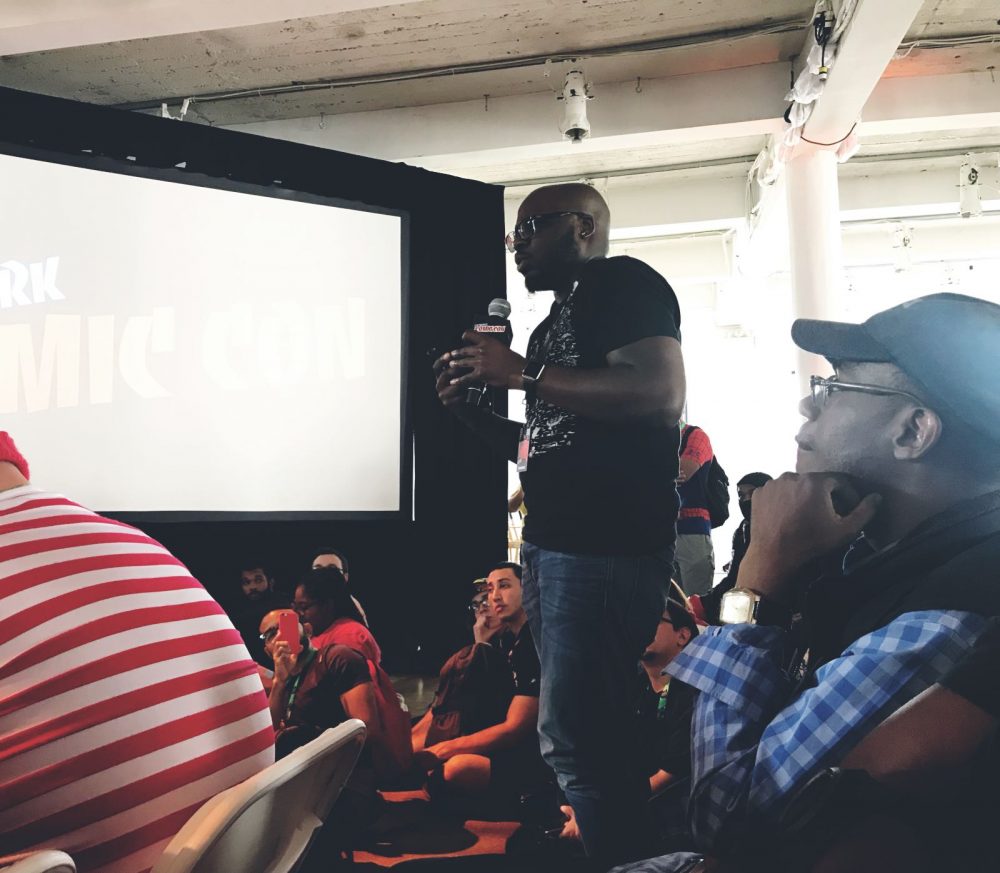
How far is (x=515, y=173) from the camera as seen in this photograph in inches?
235

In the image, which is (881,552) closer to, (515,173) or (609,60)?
(609,60)

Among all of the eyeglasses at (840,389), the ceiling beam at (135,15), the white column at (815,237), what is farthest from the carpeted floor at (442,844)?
the white column at (815,237)

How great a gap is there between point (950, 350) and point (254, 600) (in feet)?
11.7

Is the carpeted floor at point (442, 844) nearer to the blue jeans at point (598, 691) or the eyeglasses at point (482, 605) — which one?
the eyeglasses at point (482, 605)

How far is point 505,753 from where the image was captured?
2486 millimetres

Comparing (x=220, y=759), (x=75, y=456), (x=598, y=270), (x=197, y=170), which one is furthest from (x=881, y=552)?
(x=197, y=170)

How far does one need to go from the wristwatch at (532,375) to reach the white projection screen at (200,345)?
2.57m

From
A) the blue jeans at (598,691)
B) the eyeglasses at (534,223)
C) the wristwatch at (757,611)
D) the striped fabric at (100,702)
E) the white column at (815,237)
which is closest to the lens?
the striped fabric at (100,702)

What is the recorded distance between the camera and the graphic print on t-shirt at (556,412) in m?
1.40

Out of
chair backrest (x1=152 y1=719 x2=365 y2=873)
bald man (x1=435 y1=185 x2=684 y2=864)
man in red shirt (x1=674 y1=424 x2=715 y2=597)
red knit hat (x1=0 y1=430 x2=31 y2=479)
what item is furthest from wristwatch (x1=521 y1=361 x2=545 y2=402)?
man in red shirt (x1=674 y1=424 x2=715 y2=597)

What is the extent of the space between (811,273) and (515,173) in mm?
2381

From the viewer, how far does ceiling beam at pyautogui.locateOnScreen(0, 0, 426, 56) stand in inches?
125

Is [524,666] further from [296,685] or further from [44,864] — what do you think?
[44,864]

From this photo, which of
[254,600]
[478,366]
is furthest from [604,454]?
[254,600]
